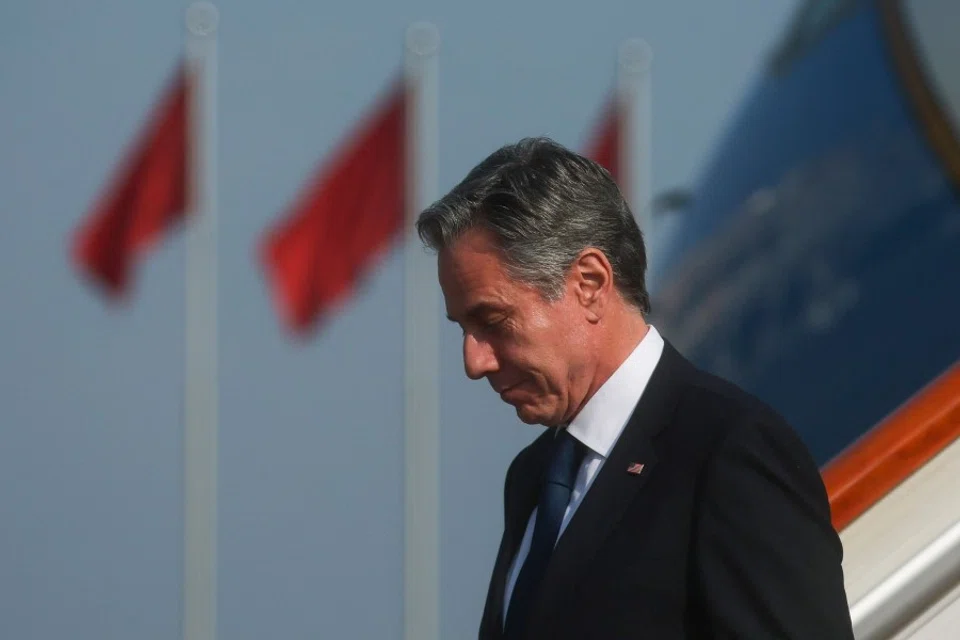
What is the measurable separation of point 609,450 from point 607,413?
37 millimetres

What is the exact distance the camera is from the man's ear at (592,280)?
1.17 m

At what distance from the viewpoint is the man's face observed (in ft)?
3.84

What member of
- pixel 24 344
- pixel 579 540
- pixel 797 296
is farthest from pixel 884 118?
pixel 24 344

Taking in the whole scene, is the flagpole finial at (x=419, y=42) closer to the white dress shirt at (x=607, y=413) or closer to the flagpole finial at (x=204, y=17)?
the flagpole finial at (x=204, y=17)

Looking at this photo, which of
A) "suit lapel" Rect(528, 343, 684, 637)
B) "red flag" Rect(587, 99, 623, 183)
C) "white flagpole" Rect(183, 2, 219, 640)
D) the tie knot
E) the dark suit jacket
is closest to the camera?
the dark suit jacket

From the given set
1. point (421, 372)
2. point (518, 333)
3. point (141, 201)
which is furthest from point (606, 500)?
point (141, 201)

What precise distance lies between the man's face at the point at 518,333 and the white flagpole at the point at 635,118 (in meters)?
0.85

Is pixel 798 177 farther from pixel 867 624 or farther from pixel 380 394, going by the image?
pixel 867 624

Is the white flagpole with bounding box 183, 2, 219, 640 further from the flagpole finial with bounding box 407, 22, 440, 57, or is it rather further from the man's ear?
the man's ear

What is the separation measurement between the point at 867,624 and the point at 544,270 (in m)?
0.40

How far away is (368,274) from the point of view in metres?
2.00

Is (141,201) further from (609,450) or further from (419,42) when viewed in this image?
(609,450)

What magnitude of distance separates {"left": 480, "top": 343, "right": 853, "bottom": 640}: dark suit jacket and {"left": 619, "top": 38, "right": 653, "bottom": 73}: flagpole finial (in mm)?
982

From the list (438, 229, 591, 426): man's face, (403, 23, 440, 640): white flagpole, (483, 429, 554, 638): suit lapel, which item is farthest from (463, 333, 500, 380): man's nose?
(403, 23, 440, 640): white flagpole
